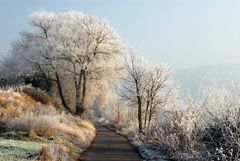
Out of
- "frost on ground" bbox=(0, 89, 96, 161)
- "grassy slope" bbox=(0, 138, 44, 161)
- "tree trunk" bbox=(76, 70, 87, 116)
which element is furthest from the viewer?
"tree trunk" bbox=(76, 70, 87, 116)

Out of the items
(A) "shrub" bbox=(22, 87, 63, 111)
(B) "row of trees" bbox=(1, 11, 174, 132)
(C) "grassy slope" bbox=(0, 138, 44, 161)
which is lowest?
(C) "grassy slope" bbox=(0, 138, 44, 161)

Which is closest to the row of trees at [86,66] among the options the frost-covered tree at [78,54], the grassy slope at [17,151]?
the frost-covered tree at [78,54]

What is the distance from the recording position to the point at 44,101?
46.3 m

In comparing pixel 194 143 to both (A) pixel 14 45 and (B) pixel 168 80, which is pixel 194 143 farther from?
(A) pixel 14 45

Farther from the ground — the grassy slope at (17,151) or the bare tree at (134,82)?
the bare tree at (134,82)

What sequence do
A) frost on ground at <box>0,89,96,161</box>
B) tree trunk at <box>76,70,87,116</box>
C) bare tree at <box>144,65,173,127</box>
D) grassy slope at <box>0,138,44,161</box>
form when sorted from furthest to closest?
1. tree trunk at <box>76,70,87,116</box>
2. bare tree at <box>144,65,173,127</box>
3. frost on ground at <box>0,89,96,161</box>
4. grassy slope at <box>0,138,44,161</box>

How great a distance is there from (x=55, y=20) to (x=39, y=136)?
Result: 37051mm

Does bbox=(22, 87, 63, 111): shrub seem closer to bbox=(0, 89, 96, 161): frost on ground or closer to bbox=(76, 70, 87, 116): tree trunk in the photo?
bbox=(76, 70, 87, 116): tree trunk

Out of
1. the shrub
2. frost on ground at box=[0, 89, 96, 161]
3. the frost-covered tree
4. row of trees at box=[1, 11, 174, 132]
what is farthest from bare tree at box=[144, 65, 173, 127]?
frost on ground at box=[0, 89, 96, 161]

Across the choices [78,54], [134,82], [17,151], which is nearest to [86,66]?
[78,54]

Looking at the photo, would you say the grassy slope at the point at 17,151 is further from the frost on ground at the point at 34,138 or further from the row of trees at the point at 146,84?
the row of trees at the point at 146,84

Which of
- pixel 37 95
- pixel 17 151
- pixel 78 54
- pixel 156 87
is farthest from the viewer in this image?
pixel 78 54

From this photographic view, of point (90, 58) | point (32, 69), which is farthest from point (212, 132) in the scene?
point (32, 69)

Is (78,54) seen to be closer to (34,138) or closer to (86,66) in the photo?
(86,66)
